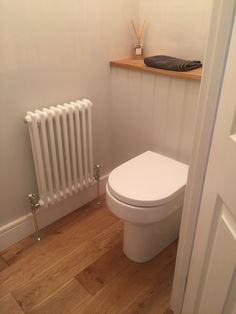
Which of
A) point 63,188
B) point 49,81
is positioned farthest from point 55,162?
point 49,81

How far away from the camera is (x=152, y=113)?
5.27 ft

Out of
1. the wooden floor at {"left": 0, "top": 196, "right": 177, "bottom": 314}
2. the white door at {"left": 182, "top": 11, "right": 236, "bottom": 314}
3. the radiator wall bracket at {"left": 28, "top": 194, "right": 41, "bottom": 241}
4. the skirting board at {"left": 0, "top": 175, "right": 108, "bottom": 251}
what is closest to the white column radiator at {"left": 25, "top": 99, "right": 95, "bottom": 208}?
the radiator wall bracket at {"left": 28, "top": 194, "right": 41, "bottom": 241}

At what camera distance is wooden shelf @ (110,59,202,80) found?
1.30m

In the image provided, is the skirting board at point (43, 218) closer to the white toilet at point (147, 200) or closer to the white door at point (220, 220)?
the white toilet at point (147, 200)

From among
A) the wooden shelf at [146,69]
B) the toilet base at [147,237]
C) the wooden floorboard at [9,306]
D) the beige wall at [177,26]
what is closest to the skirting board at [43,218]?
the wooden floorboard at [9,306]

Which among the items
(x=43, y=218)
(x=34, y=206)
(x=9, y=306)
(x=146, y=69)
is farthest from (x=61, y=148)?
(x=9, y=306)

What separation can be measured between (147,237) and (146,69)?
949mm

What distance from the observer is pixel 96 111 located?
68.8 inches

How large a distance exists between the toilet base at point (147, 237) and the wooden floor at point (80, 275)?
4cm

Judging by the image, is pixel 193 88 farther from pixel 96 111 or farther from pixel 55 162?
pixel 55 162

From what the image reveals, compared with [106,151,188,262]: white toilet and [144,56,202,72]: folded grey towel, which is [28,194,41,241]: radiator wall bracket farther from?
[144,56,202,72]: folded grey towel

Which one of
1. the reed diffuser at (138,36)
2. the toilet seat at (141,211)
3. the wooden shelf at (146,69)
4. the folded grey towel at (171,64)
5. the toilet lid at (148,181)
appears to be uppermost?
the reed diffuser at (138,36)

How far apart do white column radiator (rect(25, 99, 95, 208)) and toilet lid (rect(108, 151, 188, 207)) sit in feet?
1.15

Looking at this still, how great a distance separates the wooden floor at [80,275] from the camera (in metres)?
1.25
